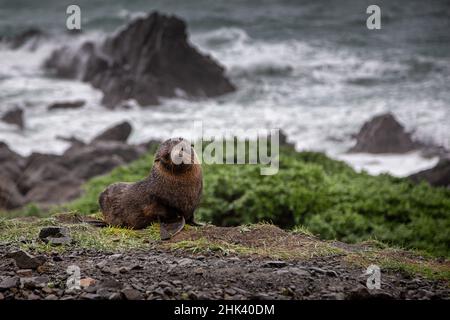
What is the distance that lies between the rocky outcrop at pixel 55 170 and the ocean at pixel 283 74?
10.4ft

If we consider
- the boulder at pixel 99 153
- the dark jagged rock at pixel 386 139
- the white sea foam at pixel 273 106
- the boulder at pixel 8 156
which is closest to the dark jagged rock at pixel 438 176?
the white sea foam at pixel 273 106

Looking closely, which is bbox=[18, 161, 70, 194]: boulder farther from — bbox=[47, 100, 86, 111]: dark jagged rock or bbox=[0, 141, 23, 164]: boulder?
bbox=[47, 100, 86, 111]: dark jagged rock

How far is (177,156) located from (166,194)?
48 cm

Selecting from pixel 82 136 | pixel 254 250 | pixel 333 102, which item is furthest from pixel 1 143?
pixel 254 250

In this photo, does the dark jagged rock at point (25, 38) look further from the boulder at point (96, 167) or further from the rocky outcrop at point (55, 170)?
the boulder at point (96, 167)

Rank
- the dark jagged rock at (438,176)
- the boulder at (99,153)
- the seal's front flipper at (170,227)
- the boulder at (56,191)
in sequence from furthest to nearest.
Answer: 1. the boulder at (99,153)
2. the boulder at (56,191)
3. the dark jagged rock at (438,176)
4. the seal's front flipper at (170,227)

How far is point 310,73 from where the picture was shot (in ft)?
105

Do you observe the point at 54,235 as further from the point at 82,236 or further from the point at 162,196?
the point at 162,196

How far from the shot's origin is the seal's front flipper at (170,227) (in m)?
Result: 7.06

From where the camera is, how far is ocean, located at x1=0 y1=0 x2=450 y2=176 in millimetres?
24047

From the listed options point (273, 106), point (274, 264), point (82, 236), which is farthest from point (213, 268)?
point (273, 106)

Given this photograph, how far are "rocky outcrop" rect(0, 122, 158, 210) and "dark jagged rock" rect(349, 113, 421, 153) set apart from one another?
22.5 feet

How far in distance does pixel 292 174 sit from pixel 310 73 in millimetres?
20433
